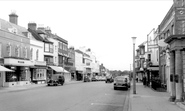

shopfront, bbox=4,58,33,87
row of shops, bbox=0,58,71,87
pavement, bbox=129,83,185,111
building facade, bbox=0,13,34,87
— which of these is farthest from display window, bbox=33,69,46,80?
→ pavement, bbox=129,83,185,111

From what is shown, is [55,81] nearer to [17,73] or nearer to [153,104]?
[17,73]

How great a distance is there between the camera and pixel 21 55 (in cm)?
3759

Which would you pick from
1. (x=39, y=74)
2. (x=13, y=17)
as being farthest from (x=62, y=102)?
(x=13, y=17)

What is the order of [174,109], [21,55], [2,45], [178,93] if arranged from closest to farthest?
[174,109], [178,93], [2,45], [21,55]

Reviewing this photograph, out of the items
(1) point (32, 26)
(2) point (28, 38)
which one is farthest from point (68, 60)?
(2) point (28, 38)

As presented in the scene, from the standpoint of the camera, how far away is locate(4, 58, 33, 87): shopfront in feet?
107

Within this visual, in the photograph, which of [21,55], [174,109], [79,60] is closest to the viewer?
[174,109]

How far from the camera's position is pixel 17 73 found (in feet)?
120

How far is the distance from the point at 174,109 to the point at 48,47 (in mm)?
38116

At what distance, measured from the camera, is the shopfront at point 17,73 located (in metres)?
32.5

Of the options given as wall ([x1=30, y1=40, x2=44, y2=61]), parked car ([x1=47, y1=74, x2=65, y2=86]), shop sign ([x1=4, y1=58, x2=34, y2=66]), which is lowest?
parked car ([x1=47, y1=74, x2=65, y2=86])

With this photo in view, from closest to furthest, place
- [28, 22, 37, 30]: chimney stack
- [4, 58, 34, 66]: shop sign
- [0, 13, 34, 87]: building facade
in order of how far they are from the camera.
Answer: [4, 58, 34, 66]: shop sign
[0, 13, 34, 87]: building facade
[28, 22, 37, 30]: chimney stack

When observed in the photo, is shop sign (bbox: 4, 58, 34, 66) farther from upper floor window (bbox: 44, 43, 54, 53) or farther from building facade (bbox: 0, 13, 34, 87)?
upper floor window (bbox: 44, 43, 54, 53)

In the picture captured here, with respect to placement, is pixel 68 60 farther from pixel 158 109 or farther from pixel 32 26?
pixel 158 109
